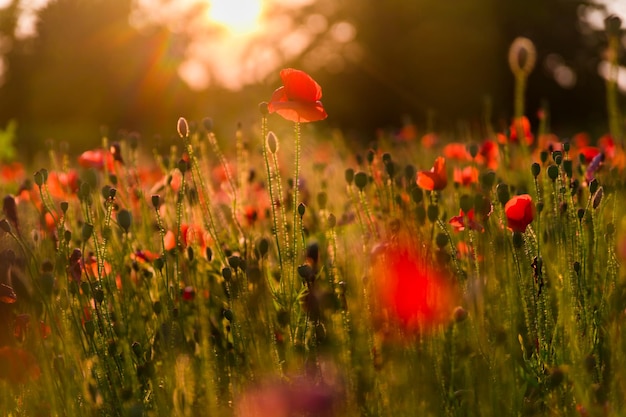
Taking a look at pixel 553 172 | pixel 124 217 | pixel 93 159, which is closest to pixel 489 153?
pixel 553 172

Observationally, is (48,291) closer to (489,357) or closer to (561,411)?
(489,357)

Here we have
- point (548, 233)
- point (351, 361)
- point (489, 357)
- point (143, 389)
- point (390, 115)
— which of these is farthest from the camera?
point (390, 115)

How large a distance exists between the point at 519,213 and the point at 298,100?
0.64 meters

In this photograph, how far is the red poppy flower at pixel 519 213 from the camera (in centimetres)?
161

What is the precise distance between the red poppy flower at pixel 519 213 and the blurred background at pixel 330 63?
11.1 meters

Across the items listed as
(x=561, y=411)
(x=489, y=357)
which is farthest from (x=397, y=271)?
(x=561, y=411)

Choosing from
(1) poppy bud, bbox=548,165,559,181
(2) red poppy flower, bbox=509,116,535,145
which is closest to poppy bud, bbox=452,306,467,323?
(1) poppy bud, bbox=548,165,559,181

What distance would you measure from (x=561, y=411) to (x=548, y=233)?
0.88 meters

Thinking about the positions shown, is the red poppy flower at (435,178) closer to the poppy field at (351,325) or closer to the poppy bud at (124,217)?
the poppy field at (351,325)

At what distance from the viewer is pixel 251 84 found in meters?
15.2

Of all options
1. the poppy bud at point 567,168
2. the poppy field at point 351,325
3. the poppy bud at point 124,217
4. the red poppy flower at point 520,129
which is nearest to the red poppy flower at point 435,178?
the poppy field at point 351,325

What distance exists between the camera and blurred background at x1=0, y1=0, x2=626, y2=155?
14375 millimetres

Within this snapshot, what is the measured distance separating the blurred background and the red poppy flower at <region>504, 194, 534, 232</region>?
36.5 ft

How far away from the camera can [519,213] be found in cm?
161
